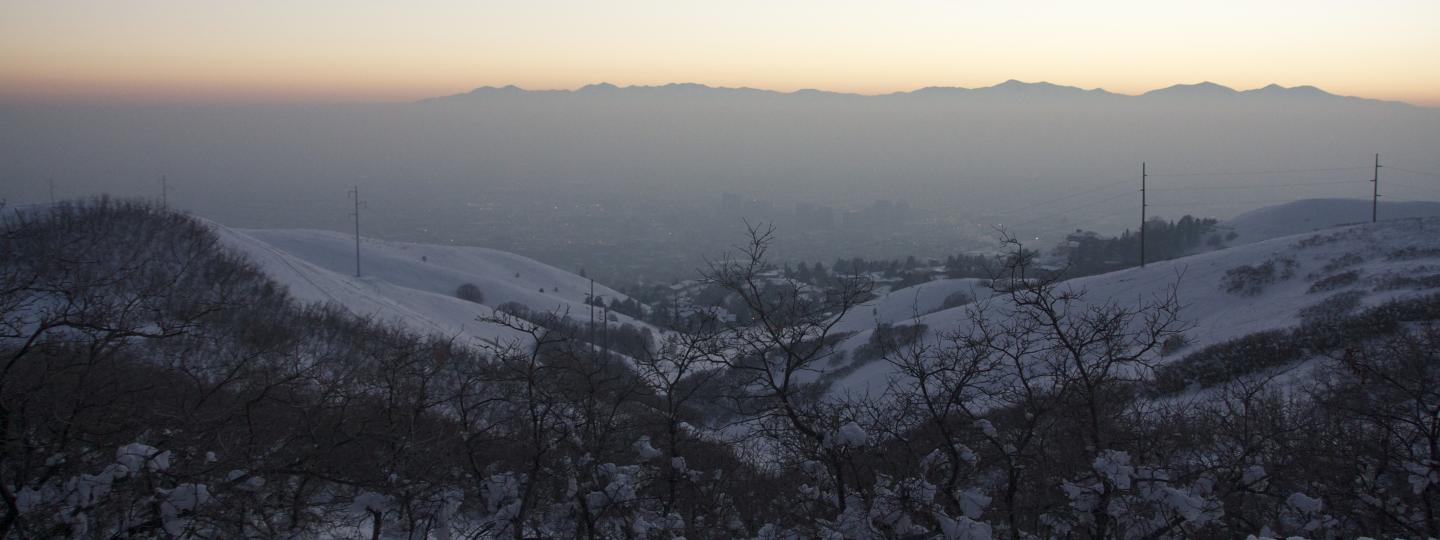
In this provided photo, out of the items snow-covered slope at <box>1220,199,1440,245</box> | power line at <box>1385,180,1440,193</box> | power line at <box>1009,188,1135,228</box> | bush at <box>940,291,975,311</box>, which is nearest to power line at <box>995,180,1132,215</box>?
power line at <box>1009,188,1135,228</box>

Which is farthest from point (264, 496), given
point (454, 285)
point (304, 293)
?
point (454, 285)

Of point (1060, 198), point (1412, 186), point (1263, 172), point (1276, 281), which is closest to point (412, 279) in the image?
point (1276, 281)

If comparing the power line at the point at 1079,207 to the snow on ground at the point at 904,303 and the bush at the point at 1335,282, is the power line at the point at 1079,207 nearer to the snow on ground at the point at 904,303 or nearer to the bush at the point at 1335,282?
the snow on ground at the point at 904,303

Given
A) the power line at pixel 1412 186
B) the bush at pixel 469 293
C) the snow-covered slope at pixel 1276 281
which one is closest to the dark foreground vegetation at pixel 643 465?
the snow-covered slope at pixel 1276 281

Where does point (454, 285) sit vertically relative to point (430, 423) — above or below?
below

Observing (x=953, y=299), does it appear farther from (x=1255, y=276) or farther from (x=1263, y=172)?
(x=1263, y=172)

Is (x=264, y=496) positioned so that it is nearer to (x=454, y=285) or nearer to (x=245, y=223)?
(x=454, y=285)

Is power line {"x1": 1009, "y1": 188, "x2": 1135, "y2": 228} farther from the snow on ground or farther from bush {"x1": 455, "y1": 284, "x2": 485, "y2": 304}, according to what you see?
bush {"x1": 455, "y1": 284, "x2": 485, "y2": 304}

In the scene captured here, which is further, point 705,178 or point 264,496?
point 705,178
